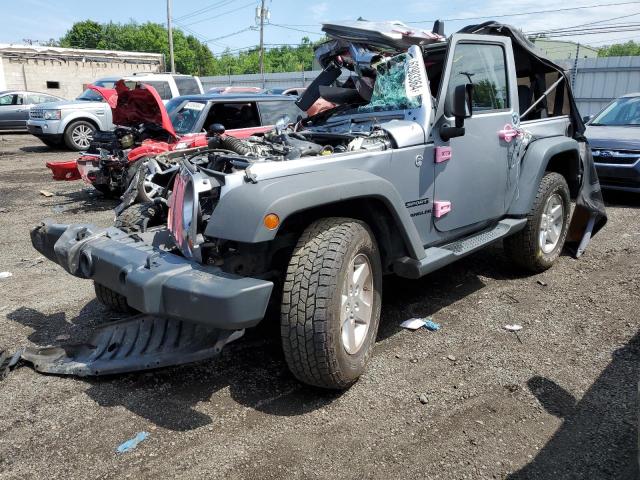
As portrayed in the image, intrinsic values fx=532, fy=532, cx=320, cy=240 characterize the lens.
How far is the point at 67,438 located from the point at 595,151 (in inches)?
327

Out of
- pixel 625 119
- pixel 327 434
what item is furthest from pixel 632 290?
pixel 625 119

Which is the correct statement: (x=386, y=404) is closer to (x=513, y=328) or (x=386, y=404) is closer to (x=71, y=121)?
(x=513, y=328)

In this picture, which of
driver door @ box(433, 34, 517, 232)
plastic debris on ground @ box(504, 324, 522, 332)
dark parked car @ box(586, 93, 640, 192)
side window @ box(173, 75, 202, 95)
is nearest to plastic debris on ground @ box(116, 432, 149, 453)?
driver door @ box(433, 34, 517, 232)

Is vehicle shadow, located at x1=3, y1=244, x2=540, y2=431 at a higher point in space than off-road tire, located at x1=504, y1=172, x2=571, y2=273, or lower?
lower

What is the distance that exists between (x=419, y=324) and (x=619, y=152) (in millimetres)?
5938

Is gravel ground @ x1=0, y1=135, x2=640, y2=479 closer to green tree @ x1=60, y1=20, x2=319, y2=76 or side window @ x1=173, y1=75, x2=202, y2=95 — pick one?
side window @ x1=173, y1=75, x2=202, y2=95

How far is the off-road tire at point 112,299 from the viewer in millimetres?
4031

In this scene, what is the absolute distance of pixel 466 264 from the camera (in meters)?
5.62

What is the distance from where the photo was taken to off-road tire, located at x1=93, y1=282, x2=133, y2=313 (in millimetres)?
4031

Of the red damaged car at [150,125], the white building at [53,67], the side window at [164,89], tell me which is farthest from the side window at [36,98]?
the white building at [53,67]

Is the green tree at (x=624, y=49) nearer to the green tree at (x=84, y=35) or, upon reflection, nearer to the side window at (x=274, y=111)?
the side window at (x=274, y=111)

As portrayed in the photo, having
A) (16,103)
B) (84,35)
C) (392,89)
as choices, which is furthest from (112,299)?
(84,35)

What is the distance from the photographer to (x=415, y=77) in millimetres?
4039

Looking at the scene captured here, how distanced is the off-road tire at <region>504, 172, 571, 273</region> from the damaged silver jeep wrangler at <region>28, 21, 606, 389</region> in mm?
13
